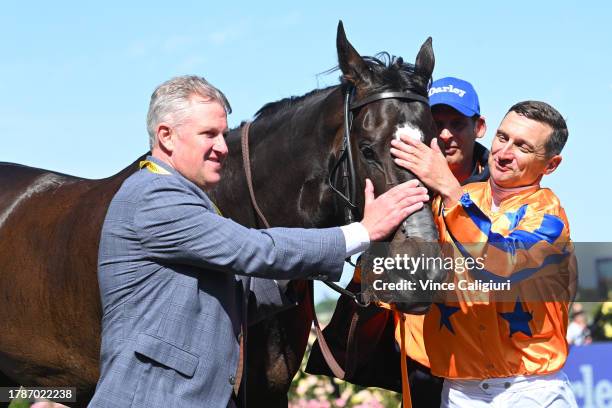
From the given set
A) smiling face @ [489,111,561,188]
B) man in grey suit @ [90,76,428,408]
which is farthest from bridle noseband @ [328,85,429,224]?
man in grey suit @ [90,76,428,408]

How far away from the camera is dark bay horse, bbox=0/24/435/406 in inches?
131

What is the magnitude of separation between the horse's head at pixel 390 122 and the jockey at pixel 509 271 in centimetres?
9

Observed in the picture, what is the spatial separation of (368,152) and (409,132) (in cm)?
20

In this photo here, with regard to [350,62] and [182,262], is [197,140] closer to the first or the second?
[182,262]

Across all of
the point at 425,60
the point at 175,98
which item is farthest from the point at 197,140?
the point at 425,60

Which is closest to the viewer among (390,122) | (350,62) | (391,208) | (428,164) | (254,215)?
(391,208)

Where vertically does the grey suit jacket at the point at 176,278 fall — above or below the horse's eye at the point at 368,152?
below

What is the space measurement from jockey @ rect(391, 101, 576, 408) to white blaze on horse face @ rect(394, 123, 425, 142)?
0.14ft

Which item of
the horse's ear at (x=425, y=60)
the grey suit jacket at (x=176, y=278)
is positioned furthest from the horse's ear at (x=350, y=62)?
the grey suit jacket at (x=176, y=278)

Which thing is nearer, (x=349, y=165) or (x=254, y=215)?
(x=349, y=165)

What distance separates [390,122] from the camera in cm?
325

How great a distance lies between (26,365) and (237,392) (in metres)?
2.11

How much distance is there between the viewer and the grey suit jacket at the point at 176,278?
7.97ft

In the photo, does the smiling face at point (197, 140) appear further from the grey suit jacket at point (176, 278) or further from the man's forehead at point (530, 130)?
the man's forehead at point (530, 130)
